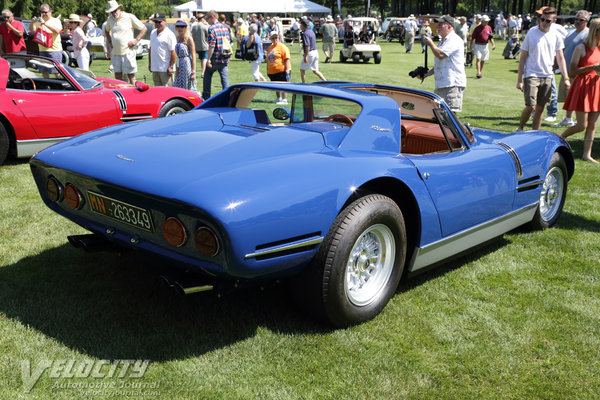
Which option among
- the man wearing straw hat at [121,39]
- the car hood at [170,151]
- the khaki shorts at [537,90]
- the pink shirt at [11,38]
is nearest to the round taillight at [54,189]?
the car hood at [170,151]

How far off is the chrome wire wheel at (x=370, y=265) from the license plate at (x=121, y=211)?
1022 mm

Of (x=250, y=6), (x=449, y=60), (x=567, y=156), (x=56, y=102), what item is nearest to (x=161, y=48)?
(x=56, y=102)

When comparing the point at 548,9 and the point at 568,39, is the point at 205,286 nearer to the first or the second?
the point at 548,9

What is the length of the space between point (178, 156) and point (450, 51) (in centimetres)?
502

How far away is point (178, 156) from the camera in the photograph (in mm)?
3033

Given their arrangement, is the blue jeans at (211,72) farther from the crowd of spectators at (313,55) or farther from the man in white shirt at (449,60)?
the man in white shirt at (449,60)

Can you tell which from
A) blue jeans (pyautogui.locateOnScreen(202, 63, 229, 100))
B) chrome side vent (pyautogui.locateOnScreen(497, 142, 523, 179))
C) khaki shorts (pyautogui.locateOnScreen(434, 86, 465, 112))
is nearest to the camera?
chrome side vent (pyautogui.locateOnScreen(497, 142, 523, 179))

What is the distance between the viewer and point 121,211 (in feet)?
9.58

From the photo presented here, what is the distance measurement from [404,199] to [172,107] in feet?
16.1

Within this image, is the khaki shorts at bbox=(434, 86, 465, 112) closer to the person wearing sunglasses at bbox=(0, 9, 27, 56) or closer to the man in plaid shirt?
the man in plaid shirt

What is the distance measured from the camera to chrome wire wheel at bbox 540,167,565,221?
4.79 m

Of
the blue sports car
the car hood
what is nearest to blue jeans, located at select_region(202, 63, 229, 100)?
the blue sports car

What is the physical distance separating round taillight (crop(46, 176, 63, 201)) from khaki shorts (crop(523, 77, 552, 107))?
6726 millimetres

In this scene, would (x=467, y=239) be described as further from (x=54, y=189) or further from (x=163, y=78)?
(x=163, y=78)
